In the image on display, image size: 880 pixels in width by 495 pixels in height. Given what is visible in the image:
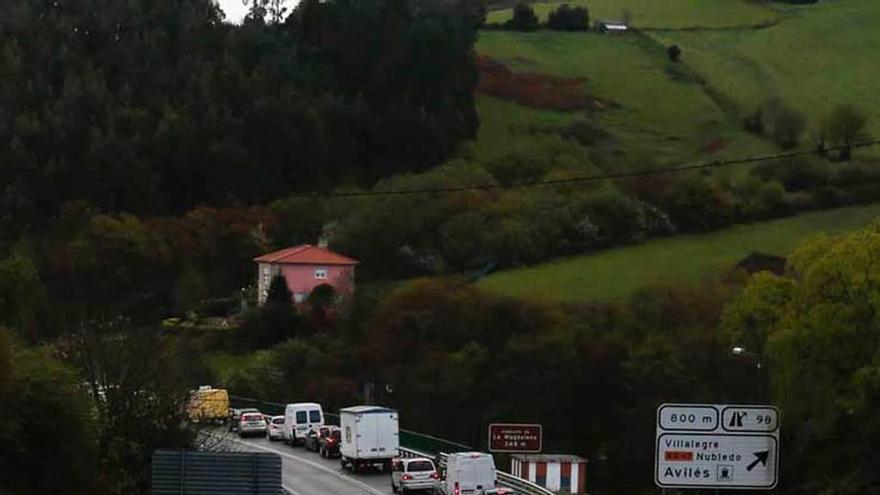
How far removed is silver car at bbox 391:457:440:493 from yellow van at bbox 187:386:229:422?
223 inches

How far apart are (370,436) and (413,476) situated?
4.99 m

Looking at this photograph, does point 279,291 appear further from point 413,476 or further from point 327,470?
point 413,476

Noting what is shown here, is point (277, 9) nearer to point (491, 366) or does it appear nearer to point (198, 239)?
point (198, 239)

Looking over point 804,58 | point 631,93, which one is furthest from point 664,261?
point 804,58

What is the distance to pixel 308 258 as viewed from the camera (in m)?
95.2

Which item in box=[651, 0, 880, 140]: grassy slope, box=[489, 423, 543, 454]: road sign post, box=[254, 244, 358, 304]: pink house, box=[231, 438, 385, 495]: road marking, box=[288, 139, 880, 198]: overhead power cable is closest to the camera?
box=[231, 438, 385, 495]: road marking

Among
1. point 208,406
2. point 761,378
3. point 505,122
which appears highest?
point 505,122

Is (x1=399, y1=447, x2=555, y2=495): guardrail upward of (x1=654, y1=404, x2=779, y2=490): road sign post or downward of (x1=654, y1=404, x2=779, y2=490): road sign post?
downward

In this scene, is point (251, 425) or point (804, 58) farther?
point (804, 58)

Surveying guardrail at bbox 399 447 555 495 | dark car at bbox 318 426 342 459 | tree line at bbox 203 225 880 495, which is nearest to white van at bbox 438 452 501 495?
guardrail at bbox 399 447 555 495

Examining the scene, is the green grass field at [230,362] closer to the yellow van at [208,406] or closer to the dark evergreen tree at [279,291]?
the dark evergreen tree at [279,291]

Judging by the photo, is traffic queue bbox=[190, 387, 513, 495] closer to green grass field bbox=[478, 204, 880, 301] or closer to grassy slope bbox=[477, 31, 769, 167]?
green grass field bbox=[478, 204, 880, 301]

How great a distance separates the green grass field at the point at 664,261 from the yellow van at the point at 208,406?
2134 cm

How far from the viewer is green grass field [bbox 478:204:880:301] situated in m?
84.2
